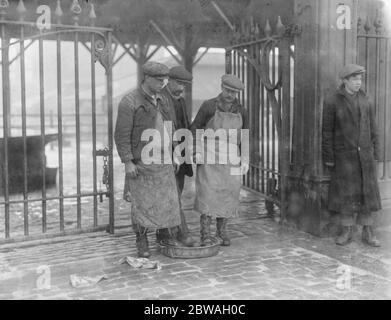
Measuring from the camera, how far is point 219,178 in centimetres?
564

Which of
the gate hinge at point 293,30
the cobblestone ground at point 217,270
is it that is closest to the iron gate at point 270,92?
the gate hinge at point 293,30

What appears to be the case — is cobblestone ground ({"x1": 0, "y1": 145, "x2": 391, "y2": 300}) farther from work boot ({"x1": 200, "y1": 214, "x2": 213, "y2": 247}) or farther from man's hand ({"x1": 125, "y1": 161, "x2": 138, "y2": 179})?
man's hand ({"x1": 125, "y1": 161, "x2": 138, "y2": 179})

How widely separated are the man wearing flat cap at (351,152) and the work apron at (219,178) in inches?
41.8

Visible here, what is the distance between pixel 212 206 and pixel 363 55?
10.9 feet

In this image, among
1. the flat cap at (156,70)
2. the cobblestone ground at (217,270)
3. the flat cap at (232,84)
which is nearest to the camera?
the cobblestone ground at (217,270)

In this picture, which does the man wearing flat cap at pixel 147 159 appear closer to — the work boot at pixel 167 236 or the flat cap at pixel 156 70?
the flat cap at pixel 156 70

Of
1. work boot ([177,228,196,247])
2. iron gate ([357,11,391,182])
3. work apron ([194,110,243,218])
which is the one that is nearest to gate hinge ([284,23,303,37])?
iron gate ([357,11,391,182])

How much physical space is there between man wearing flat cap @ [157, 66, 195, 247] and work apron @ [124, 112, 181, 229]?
29cm

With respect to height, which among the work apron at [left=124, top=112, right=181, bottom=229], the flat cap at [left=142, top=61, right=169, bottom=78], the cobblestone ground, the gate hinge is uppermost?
the gate hinge

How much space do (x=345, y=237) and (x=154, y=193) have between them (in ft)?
7.50

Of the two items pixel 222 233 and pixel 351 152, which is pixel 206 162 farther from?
pixel 351 152

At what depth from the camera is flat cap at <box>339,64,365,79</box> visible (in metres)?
5.55

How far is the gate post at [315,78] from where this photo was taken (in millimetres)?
5973
